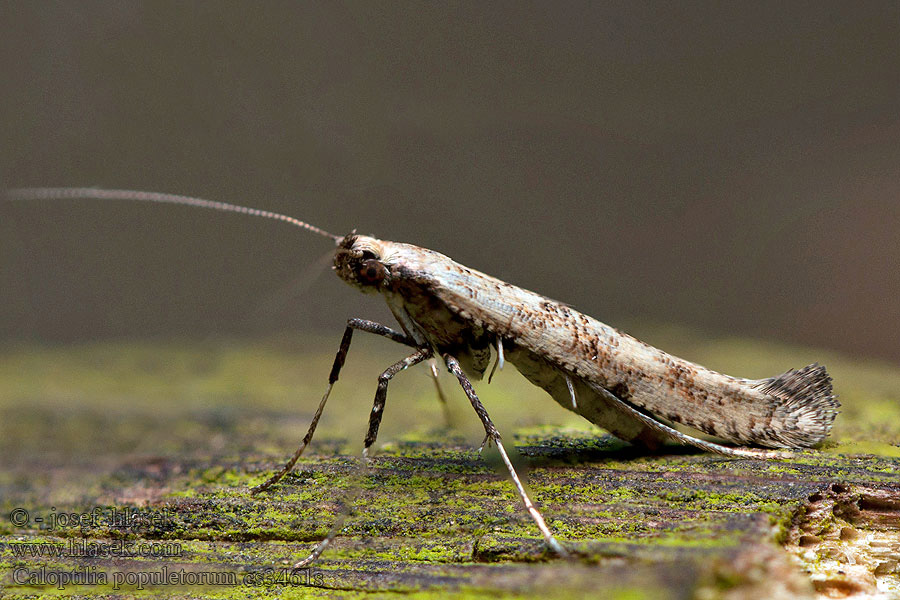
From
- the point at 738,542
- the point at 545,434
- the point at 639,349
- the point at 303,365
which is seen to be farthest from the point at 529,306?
the point at 303,365

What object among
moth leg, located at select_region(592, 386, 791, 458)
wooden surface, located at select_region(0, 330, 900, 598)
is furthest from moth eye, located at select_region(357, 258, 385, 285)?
moth leg, located at select_region(592, 386, 791, 458)

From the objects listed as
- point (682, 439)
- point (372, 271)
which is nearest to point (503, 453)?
point (682, 439)

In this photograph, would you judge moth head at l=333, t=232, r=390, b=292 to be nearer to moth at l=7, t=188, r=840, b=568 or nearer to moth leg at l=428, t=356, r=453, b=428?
moth at l=7, t=188, r=840, b=568

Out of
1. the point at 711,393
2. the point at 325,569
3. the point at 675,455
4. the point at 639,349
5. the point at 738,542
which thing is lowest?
the point at 325,569

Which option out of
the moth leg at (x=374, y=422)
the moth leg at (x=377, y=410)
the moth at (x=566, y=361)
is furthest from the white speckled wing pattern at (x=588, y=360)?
the moth leg at (x=377, y=410)

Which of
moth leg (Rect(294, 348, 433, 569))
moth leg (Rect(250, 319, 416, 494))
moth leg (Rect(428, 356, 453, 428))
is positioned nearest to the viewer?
moth leg (Rect(294, 348, 433, 569))

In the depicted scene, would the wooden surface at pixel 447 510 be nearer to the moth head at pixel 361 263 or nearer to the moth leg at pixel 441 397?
the moth leg at pixel 441 397

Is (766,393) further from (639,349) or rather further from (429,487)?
(429,487)
